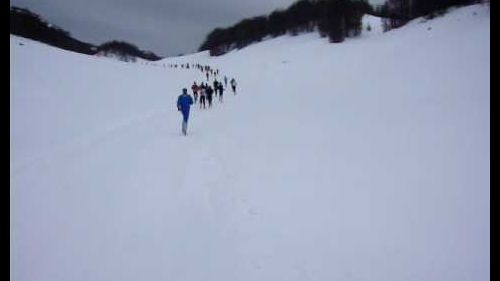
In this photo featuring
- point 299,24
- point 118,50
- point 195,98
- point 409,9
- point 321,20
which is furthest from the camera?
point 118,50

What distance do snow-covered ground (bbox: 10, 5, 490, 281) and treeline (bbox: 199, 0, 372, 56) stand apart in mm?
58233

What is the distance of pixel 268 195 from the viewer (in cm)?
668

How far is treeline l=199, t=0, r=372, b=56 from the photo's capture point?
70812 millimetres

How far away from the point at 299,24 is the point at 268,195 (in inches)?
3738

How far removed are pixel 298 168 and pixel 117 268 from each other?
4.74 meters

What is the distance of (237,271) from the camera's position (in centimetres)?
437

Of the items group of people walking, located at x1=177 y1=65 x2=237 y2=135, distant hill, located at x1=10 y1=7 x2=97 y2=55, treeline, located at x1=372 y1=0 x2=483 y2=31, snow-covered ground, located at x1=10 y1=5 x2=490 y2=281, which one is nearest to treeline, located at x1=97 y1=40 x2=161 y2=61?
distant hill, located at x1=10 y1=7 x2=97 y2=55

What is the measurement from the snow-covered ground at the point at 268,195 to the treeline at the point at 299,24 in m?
58.2

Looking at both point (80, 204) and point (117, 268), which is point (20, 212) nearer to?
point (80, 204)

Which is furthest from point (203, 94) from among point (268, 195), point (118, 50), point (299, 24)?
point (118, 50)

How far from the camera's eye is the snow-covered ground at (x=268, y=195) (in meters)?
4.50

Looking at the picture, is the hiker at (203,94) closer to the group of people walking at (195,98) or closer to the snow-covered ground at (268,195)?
the group of people walking at (195,98)

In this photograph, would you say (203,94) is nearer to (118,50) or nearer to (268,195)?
(268,195)

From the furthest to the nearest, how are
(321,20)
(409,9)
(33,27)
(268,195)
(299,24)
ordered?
1. (299,24)
2. (321,20)
3. (33,27)
4. (409,9)
5. (268,195)
